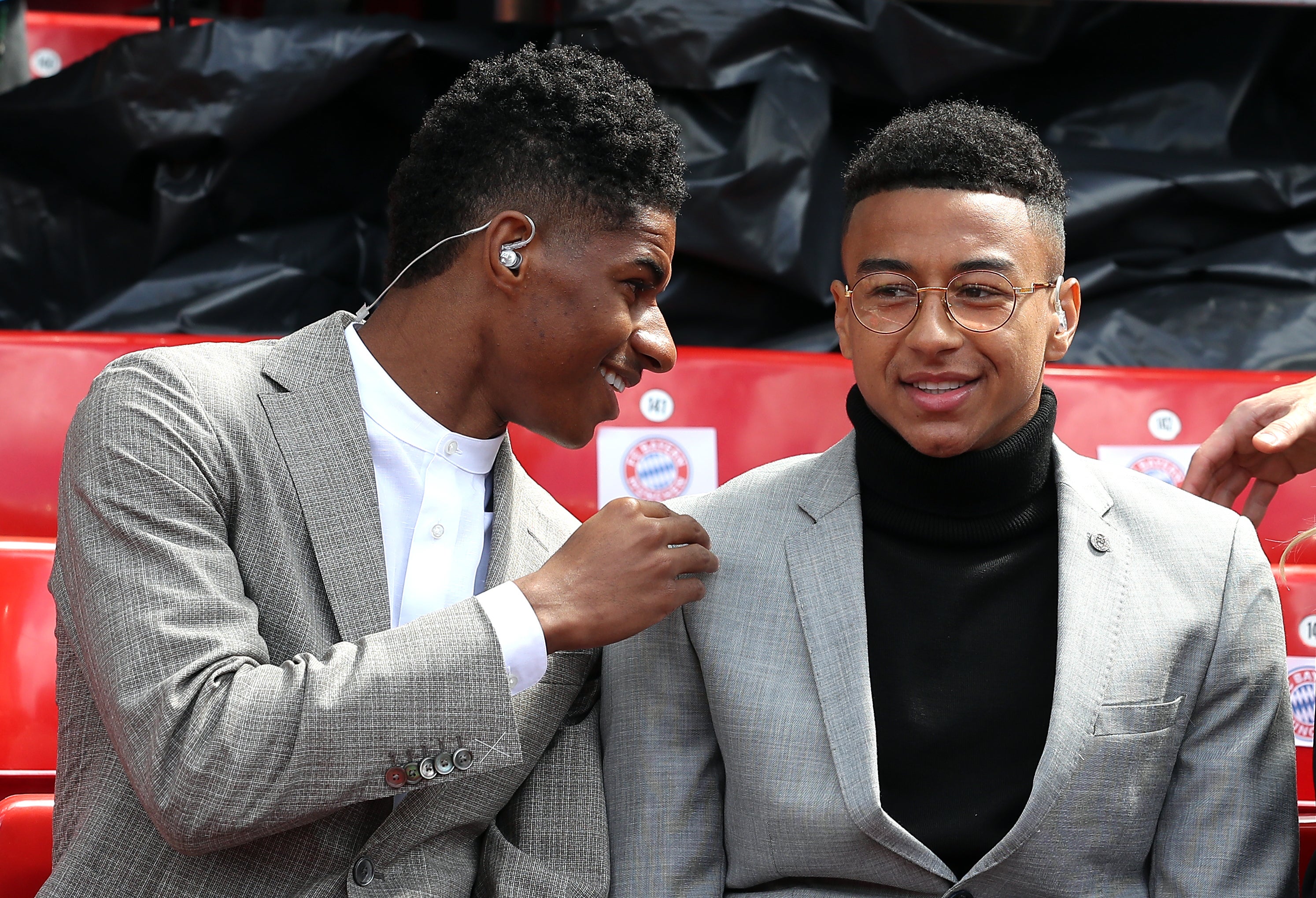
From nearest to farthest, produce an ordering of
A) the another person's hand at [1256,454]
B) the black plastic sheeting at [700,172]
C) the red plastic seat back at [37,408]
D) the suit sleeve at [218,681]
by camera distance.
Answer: the suit sleeve at [218,681], the another person's hand at [1256,454], the red plastic seat back at [37,408], the black plastic sheeting at [700,172]

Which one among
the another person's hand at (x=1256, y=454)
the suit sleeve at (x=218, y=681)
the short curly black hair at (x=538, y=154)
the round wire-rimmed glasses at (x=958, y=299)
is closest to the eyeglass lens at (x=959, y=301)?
the round wire-rimmed glasses at (x=958, y=299)

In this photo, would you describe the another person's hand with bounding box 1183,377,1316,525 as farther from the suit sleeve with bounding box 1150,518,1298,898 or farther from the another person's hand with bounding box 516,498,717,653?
the another person's hand with bounding box 516,498,717,653

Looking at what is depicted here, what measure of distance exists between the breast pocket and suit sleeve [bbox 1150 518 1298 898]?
0.06 metres

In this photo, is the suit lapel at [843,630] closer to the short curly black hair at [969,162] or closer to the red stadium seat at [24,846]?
the short curly black hair at [969,162]

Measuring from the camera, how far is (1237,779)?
5.47 ft

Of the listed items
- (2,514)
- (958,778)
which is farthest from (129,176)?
(958,778)

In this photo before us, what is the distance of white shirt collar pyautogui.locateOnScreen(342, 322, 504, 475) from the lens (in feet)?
6.20

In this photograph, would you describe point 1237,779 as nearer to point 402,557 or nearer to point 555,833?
point 555,833

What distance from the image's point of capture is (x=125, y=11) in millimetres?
5410

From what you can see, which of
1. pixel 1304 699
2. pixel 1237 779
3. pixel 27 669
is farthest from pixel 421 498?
pixel 1304 699

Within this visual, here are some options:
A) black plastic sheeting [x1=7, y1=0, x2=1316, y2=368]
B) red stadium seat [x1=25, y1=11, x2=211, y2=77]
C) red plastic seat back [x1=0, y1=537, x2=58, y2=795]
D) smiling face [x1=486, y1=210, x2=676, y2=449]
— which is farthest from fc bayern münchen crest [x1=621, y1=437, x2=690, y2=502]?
red stadium seat [x1=25, y1=11, x2=211, y2=77]

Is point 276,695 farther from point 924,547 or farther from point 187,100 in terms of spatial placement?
point 187,100

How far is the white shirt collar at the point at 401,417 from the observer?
74.4 inches

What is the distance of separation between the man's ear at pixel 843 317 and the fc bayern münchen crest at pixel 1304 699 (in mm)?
1101
